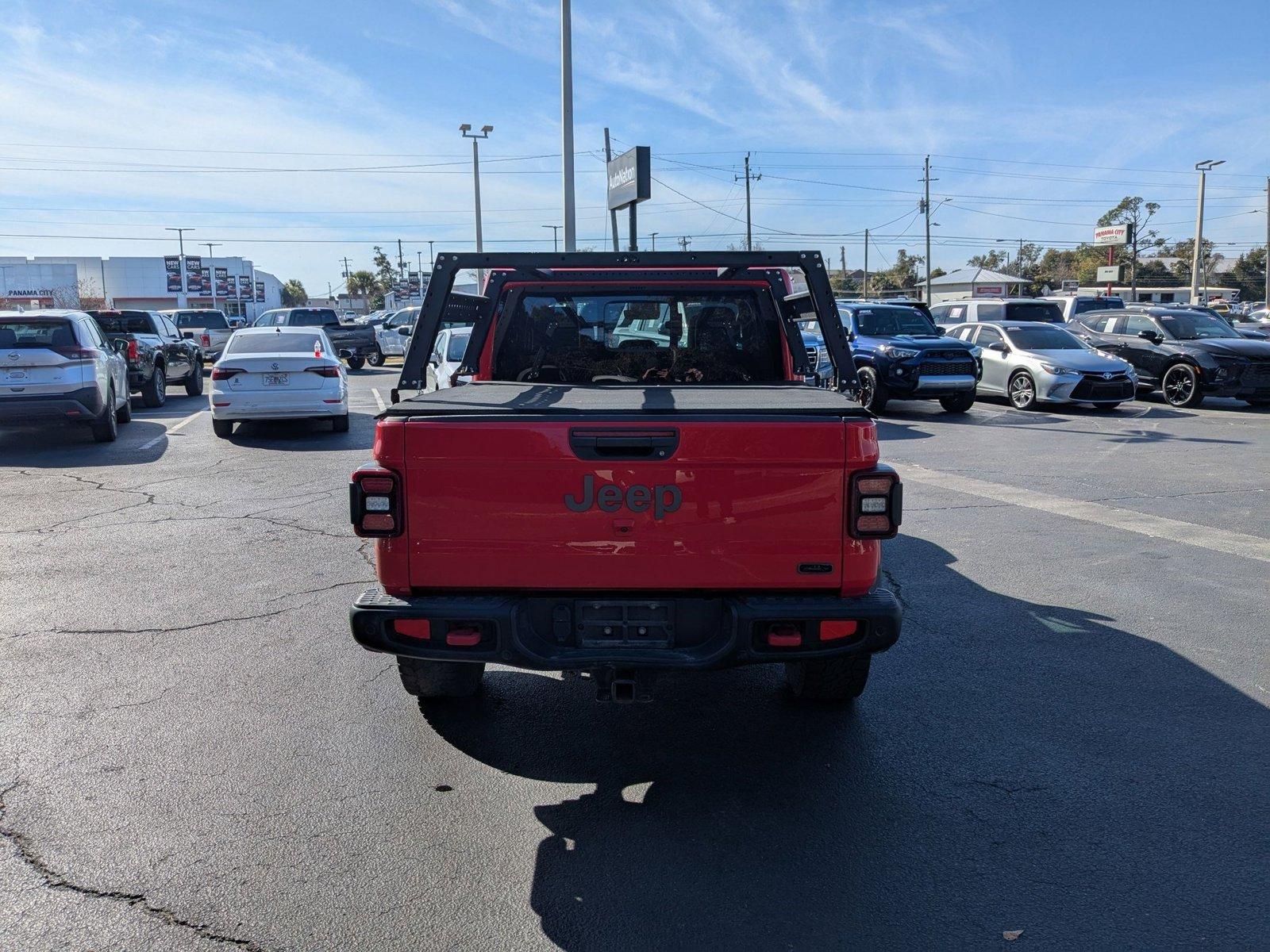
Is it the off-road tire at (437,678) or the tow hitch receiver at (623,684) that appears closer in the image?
the tow hitch receiver at (623,684)

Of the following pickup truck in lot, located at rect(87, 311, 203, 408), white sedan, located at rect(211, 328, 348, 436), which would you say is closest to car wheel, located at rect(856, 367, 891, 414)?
white sedan, located at rect(211, 328, 348, 436)

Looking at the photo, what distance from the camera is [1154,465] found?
1148cm

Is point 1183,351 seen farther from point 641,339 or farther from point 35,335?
point 35,335

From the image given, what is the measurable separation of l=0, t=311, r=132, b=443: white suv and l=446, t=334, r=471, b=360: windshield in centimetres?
441

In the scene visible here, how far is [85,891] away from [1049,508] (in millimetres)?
8115

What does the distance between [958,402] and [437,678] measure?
46.4ft

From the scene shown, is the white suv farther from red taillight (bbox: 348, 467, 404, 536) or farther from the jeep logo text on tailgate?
the jeep logo text on tailgate

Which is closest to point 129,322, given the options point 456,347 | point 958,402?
point 456,347

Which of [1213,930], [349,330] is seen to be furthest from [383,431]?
[349,330]

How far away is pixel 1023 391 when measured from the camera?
1767 cm

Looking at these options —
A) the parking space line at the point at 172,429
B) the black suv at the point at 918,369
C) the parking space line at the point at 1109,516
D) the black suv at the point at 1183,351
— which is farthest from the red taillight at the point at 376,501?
the black suv at the point at 1183,351

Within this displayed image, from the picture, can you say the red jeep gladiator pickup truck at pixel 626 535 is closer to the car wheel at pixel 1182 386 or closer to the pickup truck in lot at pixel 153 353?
the pickup truck in lot at pixel 153 353

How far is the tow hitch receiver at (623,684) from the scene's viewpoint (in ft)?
11.9

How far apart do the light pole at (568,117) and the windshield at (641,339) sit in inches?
683
